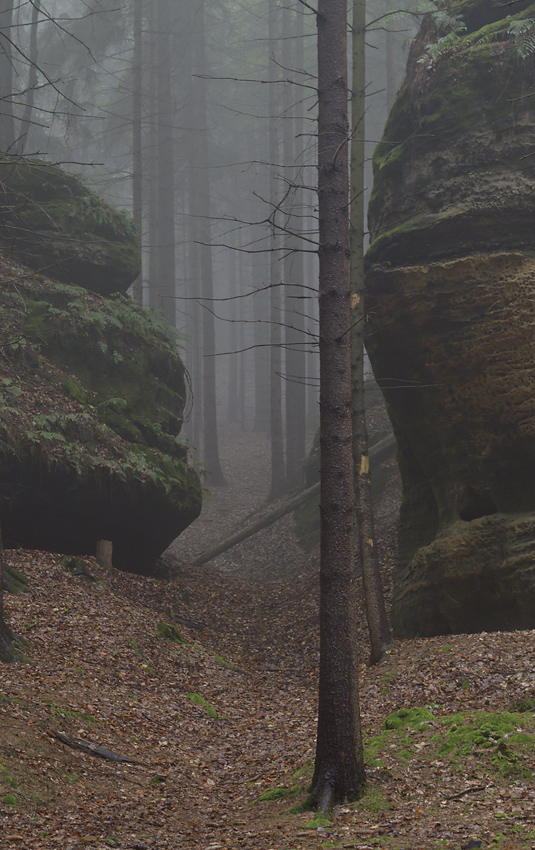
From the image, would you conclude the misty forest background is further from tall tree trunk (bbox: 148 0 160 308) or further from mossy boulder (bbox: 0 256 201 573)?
mossy boulder (bbox: 0 256 201 573)

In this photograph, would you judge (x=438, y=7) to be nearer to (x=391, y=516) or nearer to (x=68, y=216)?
(x=68, y=216)

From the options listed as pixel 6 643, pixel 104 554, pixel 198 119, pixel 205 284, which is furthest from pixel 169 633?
pixel 198 119

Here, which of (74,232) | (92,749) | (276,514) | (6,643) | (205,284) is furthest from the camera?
(205,284)

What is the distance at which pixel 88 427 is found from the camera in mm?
12375

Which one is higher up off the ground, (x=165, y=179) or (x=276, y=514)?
(x=165, y=179)

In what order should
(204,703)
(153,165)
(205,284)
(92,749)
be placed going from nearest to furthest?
1. (92,749)
2. (204,703)
3. (153,165)
4. (205,284)

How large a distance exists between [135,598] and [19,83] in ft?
85.7

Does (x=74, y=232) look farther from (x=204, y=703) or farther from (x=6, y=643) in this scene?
(x=204, y=703)

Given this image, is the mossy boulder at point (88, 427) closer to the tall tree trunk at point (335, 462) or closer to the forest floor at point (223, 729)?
the forest floor at point (223, 729)

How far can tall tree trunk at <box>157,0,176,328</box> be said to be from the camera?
24.7 metres

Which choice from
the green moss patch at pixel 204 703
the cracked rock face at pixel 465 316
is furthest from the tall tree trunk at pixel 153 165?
the green moss patch at pixel 204 703

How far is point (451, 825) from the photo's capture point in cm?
467

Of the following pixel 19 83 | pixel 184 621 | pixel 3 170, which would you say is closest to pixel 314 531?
pixel 184 621

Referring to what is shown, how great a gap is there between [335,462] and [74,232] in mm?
11025
